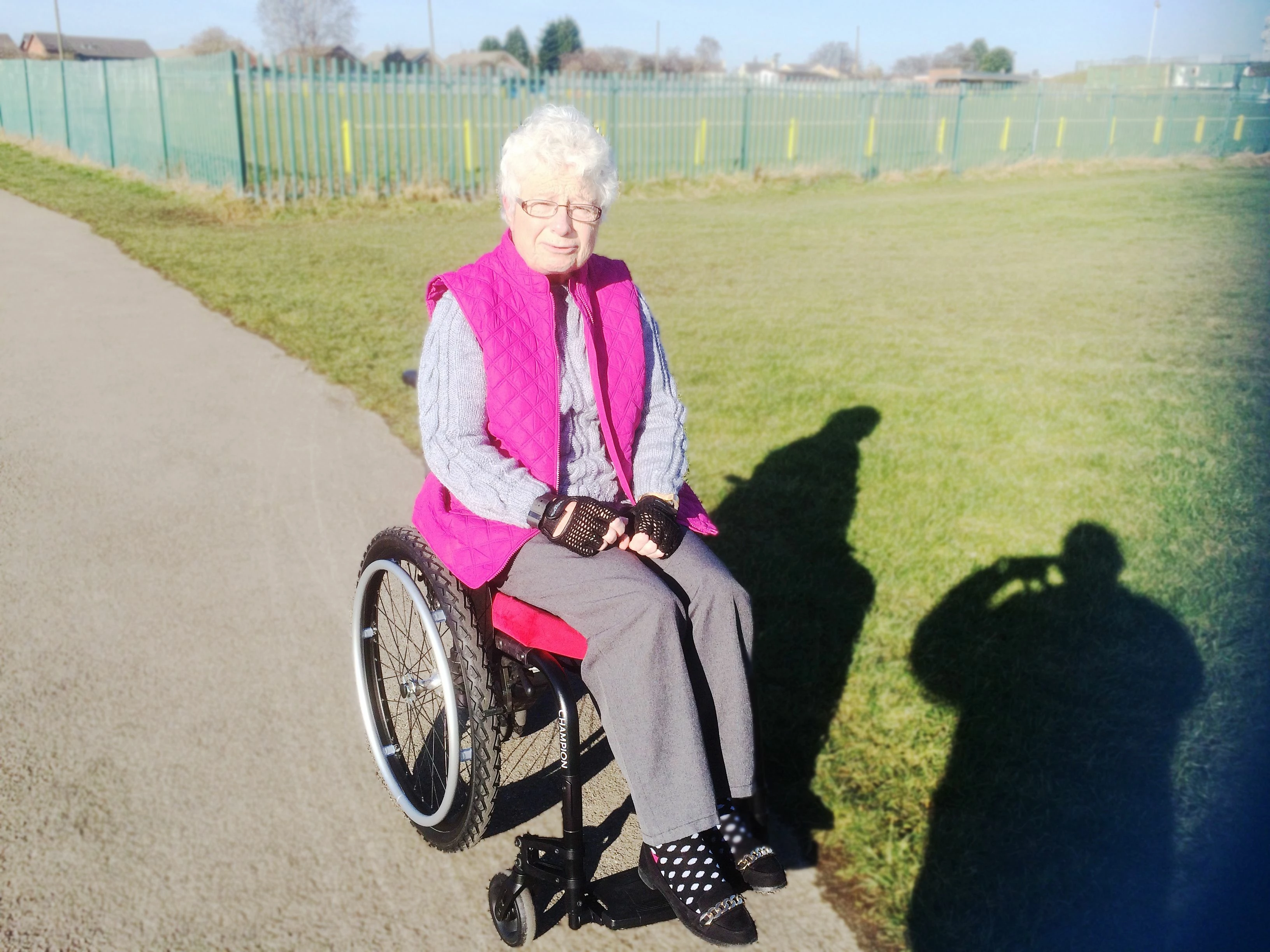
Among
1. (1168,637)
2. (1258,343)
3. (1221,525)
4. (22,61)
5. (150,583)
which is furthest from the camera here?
(22,61)

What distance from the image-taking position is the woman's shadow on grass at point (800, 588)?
310 cm

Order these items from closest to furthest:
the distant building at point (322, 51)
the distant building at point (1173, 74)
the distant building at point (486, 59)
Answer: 1. the distant building at point (1173, 74)
2. the distant building at point (322, 51)
3. the distant building at point (486, 59)

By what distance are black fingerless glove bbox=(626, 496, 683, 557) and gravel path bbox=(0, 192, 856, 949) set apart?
843mm

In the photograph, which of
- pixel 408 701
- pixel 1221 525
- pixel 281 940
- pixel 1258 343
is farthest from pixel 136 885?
pixel 1258 343

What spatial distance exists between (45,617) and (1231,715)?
3.91 metres

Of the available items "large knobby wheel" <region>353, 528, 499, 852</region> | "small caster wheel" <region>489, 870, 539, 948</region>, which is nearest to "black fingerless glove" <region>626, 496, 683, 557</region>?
"large knobby wheel" <region>353, 528, 499, 852</region>

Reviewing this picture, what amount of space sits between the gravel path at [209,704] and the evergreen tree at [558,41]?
307ft

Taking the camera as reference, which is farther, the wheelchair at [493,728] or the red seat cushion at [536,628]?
the red seat cushion at [536,628]

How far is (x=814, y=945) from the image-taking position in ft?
7.98

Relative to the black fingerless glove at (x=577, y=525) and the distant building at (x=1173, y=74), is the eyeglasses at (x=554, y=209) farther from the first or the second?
the distant building at (x=1173, y=74)

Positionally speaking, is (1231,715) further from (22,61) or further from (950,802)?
(22,61)

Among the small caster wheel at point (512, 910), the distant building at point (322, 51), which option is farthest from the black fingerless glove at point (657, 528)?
the distant building at point (322, 51)

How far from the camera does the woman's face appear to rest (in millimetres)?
2561

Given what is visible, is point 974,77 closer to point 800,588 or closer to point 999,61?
point 999,61
